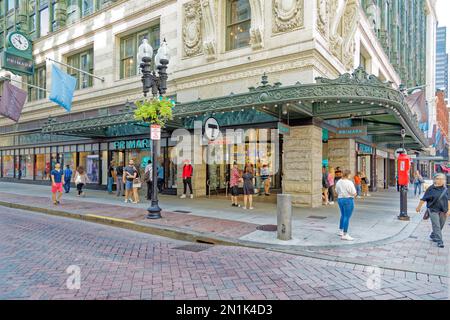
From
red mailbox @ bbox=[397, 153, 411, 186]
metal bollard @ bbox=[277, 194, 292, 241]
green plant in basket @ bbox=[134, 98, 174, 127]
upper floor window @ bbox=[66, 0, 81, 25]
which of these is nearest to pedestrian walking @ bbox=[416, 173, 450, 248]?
red mailbox @ bbox=[397, 153, 411, 186]

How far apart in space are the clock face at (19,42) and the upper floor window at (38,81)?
1.86 m

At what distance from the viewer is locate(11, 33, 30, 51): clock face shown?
2152 cm

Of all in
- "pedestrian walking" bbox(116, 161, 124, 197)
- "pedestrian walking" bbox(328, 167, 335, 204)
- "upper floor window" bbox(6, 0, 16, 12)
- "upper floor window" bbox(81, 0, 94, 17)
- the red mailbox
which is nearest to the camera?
the red mailbox

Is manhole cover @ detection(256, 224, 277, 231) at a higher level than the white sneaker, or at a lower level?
lower

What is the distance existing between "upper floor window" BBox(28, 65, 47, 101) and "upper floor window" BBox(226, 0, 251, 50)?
17225mm

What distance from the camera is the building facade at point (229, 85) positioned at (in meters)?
11.1

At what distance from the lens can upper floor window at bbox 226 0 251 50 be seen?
13688mm

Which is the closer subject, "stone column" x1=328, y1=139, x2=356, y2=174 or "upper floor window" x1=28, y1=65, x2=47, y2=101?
"stone column" x1=328, y1=139, x2=356, y2=174

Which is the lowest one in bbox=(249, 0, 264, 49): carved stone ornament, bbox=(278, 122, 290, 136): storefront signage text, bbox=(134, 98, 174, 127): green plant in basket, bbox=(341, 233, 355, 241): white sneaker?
bbox=(341, 233, 355, 241): white sneaker

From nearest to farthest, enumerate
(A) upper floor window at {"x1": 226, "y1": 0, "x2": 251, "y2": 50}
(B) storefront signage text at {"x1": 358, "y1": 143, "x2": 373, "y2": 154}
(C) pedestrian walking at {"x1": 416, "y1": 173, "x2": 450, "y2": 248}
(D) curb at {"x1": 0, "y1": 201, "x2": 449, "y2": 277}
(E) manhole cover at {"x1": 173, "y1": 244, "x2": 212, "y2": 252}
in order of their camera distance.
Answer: (D) curb at {"x1": 0, "y1": 201, "x2": 449, "y2": 277} < (E) manhole cover at {"x1": 173, "y1": 244, "x2": 212, "y2": 252} < (C) pedestrian walking at {"x1": 416, "y1": 173, "x2": 450, "y2": 248} < (A) upper floor window at {"x1": 226, "y1": 0, "x2": 251, "y2": 50} < (B) storefront signage text at {"x1": 358, "y1": 143, "x2": 373, "y2": 154}

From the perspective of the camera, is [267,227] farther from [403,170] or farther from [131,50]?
[131,50]

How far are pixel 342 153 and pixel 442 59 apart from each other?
143m

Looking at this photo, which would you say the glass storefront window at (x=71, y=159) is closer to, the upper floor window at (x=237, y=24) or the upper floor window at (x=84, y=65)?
the upper floor window at (x=84, y=65)

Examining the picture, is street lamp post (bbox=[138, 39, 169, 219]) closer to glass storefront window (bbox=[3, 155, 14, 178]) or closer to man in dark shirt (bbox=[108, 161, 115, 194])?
A: man in dark shirt (bbox=[108, 161, 115, 194])
